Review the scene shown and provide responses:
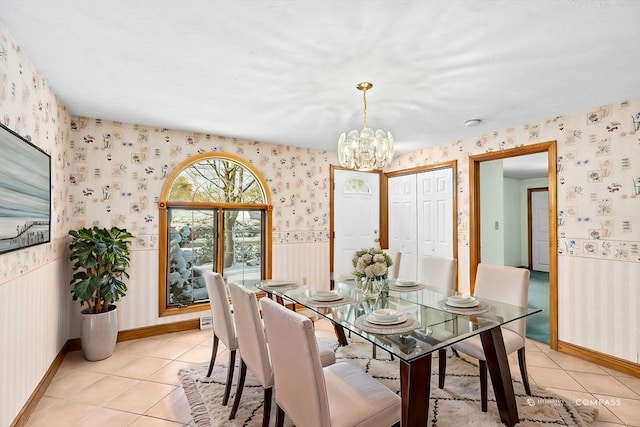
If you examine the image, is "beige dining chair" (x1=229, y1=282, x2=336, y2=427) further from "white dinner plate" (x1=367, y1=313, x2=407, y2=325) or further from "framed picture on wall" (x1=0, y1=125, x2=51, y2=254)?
"framed picture on wall" (x1=0, y1=125, x2=51, y2=254)

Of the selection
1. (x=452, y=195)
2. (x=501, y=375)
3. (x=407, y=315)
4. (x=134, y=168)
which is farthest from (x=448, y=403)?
(x=134, y=168)

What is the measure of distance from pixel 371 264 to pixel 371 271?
0.18 ft

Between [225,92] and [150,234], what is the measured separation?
73.0 inches

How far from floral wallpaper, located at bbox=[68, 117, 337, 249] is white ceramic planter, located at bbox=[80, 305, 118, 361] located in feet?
2.66

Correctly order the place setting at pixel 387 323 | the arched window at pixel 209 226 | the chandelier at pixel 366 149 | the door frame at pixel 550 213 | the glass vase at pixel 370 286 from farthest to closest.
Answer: the arched window at pixel 209 226
the door frame at pixel 550 213
the chandelier at pixel 366 149
the glass vase at pixel 370 286
the place setting at pixel 387 323

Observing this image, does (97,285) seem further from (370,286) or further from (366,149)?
(366,149)

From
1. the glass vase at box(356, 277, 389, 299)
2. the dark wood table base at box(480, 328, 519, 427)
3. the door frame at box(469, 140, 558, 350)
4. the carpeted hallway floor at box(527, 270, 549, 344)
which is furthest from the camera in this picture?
the carpeted hallway floor at box(527, 270, 549, 344)

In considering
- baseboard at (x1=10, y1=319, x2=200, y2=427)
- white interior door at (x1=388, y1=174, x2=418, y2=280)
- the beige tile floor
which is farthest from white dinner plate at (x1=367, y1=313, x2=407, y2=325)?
white interior door at (x1=388, y1=174, x2=418, y2=280)

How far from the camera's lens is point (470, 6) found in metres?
1.54

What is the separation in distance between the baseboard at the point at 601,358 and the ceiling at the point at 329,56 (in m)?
2.15

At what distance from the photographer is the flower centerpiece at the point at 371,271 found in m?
2.33

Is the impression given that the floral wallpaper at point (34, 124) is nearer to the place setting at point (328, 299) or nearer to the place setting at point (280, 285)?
the place setting at point (280, 285)

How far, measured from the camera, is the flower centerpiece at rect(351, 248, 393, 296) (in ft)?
7.64

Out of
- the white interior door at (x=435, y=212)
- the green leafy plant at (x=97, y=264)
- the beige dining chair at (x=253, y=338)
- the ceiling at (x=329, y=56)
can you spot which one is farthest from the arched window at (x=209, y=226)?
the white interior door at (x=435, y=212)
